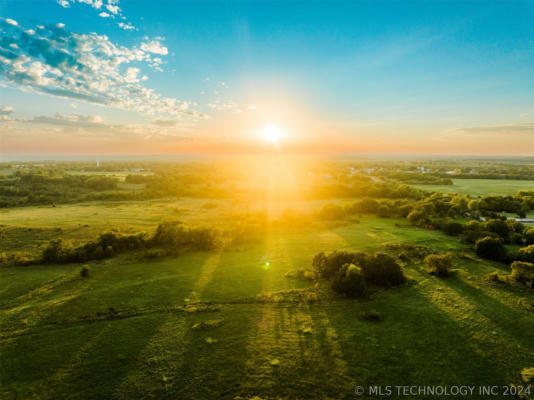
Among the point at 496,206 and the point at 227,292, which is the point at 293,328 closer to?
the point at 227,292

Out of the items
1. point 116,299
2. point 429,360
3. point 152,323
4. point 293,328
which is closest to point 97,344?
point 152,323

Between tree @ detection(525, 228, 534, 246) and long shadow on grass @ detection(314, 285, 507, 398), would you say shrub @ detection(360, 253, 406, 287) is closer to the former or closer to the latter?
long shadow on grass @ detection(314, 285, 507, 398)

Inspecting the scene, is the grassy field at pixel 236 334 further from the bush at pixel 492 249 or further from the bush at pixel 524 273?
the bush at pixel 492 249

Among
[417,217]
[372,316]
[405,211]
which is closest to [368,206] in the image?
[405,211]

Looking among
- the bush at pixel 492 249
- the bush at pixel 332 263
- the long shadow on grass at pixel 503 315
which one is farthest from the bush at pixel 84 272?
the bush at pixel 492 249

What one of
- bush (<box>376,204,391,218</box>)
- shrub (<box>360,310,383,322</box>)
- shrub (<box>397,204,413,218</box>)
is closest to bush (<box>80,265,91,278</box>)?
shrub (<box>360,310,383,322</box>)

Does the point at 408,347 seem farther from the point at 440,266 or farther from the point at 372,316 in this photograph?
the point at 440,266
